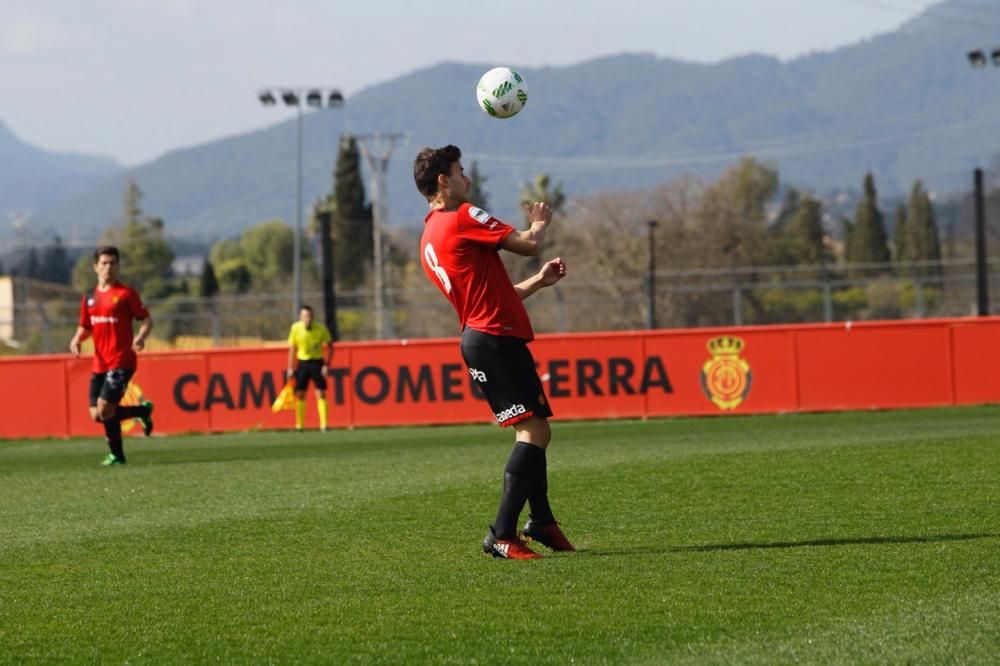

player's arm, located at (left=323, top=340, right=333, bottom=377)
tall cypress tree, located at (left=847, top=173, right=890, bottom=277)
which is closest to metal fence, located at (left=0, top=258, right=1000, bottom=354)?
player's arm, located at (left=323, top=340, right=333, bottom=377)

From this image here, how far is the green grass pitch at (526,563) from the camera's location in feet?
19.3

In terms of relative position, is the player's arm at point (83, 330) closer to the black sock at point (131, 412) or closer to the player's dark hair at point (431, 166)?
the black sock at point (131, 412)

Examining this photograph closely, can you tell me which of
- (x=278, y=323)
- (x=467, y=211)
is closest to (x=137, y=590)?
(x=467, y=211)

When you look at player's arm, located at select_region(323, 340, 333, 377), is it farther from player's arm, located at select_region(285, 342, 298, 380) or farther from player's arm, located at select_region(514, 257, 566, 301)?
player's arm, located at select_region(514, 257, 566, 301)

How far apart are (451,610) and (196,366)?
64.1 ft

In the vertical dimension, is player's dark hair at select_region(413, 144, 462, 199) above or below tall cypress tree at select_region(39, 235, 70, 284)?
below

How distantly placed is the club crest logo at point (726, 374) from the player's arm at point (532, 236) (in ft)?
54.5

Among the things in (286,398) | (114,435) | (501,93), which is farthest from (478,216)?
(286,398)

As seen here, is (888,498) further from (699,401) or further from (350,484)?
(699,401)

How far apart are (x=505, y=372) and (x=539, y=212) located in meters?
0.81

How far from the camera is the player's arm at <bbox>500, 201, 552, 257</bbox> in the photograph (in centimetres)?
787

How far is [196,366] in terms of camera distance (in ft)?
83.9

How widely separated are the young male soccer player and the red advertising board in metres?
16.3

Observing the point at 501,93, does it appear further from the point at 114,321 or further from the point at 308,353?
the point at 308,353
